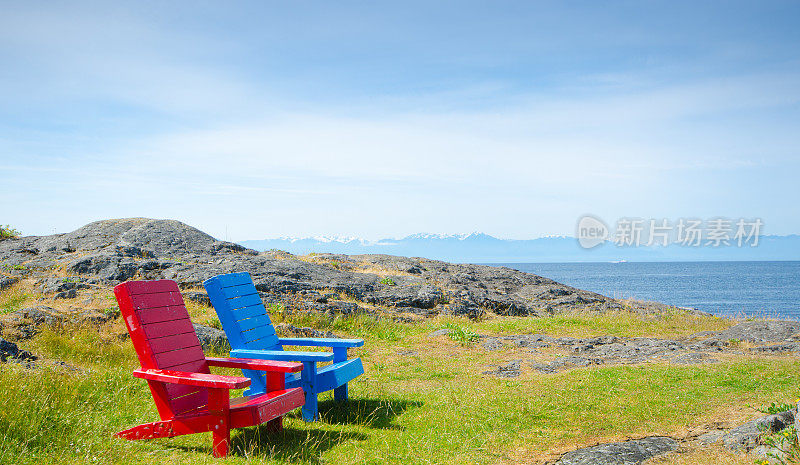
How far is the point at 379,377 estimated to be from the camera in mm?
8492

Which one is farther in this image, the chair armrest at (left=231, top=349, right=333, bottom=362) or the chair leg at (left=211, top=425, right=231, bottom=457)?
the chair armrest at (left=231, top=349, right=333, bottom=362)

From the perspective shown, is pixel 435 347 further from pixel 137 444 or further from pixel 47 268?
pixel 47 268

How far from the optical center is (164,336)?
212 inches

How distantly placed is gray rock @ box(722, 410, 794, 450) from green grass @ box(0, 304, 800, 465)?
1.74 ft

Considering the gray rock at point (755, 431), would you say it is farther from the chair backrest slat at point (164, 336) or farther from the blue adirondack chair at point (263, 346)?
the chair backrest slat at point (164, 336)

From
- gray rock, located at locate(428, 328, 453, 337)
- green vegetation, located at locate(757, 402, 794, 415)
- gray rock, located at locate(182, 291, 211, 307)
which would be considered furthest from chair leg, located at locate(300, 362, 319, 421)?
gray rock, located at locate(182, 291, 211, 307)

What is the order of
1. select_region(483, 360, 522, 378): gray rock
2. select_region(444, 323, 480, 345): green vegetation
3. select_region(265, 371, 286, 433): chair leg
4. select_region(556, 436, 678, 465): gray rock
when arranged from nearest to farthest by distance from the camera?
select_region(556, 436, 678, 465): gray rock
select_region(265, 371, 286, 433): chair leg
select_region(483, 360, 522, 378): gray rock
select_region(444, 323, 480, 345): green vegetation

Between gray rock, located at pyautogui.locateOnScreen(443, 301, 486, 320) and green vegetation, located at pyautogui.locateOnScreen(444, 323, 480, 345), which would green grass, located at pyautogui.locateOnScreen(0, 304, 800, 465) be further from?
gray rock, located at pyautogui.locateOnScreen(443, 301, 486, 320)

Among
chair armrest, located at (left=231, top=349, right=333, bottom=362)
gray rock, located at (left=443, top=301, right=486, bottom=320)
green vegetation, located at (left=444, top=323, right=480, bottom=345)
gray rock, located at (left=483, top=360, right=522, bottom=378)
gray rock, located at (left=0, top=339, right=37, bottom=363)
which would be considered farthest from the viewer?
gray rock, located at (left=443, top=301, right=486, bottom=320)

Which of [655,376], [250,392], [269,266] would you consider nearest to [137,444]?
[250,392]

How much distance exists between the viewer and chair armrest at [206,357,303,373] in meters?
5.12

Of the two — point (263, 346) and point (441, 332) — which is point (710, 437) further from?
point (441, 332)

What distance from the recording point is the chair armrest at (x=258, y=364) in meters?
5.12

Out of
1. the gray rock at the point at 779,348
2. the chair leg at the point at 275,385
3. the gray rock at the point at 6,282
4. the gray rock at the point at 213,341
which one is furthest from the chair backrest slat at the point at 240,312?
the gray rock at the point at 6,282
